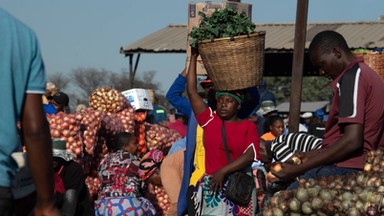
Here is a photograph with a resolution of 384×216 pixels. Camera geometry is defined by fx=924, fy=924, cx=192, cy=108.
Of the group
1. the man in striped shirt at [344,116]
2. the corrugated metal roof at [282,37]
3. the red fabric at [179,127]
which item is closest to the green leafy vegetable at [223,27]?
the man in striped shirt at [344,116]

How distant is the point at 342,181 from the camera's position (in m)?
5.95

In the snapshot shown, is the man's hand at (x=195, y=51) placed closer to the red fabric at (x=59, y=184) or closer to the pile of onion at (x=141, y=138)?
the red fabric at (x=59, y=184)

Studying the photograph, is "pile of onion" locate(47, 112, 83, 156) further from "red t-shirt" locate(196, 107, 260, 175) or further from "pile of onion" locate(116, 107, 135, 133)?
"red t-shirt" locate(196, 107, 260, 175)

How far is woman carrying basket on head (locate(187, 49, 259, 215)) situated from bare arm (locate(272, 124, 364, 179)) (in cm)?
140

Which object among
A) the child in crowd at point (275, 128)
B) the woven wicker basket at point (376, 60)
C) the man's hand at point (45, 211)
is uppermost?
the man's hand at point (45, 211)

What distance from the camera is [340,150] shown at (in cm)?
595

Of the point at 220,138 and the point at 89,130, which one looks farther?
the point at 89,130

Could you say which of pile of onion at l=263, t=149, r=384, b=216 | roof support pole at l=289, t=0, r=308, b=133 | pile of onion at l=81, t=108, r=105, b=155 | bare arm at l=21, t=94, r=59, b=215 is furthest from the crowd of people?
roof support pole at l=289, t=0, r=308, b=133

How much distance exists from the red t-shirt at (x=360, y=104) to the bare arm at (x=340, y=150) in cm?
6

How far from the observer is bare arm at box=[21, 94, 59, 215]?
4.04 meters

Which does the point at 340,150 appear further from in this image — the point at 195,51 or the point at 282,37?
the point at 282,37

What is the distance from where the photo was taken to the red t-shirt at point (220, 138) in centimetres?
762

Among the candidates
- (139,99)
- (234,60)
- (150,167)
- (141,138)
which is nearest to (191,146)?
(234,60)

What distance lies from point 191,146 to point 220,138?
643 mm
